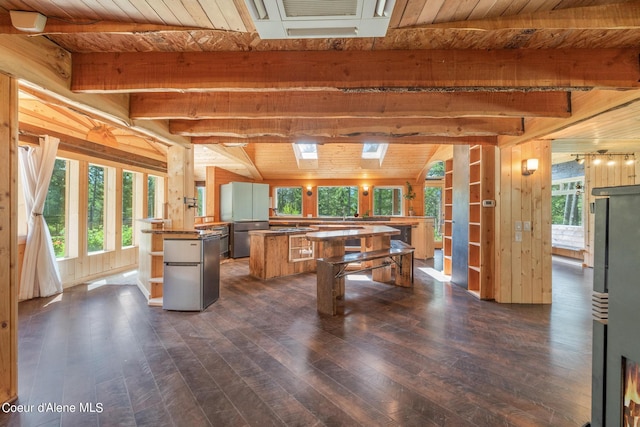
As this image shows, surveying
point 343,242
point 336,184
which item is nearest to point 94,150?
point 343,242

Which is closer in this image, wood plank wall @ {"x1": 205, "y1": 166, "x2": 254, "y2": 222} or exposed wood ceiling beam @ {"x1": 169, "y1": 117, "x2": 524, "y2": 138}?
exposed wood ceiling beam @ {"x1": 169, "y1": 117, "x2": 524, "y2": 138}

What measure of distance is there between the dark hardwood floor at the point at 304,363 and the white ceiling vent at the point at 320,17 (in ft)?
7.51

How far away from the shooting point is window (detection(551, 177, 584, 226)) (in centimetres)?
678

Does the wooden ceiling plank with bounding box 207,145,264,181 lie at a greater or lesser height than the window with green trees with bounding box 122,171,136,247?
greater

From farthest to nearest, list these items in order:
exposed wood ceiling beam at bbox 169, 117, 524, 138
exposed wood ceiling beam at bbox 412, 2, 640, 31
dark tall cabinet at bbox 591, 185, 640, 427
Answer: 1. exposed wood ceiling beam at bbox 169, 117, 524, 138
2. exposed wood ceiling beam at bbox 412, 2, 640, 31
3. dark tall cabinet at bbox 591, 185, 640, 427

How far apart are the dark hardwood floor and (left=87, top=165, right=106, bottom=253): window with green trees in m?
1.56

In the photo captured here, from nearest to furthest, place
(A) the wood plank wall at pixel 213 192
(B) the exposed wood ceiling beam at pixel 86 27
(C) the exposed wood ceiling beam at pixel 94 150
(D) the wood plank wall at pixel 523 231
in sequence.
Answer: (B) the exposed wood ceiling beam at pixel 86 27 < (D) the wood plank wall at pixel 523 231 < (C) the exposed wood ceiling beam at pixel 94 150 < (A) the wood plank wall at pixel 213 192

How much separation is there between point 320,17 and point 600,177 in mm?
7971

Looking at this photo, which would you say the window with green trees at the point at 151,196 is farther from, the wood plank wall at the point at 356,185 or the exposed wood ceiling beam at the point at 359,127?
the exposed wood ceiling beam at the point at 359,127

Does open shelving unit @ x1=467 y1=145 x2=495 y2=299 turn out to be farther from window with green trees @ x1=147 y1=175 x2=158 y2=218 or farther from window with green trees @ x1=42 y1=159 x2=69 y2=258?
window with green trees @ x1=147 y1=175 x2=158 y2=218

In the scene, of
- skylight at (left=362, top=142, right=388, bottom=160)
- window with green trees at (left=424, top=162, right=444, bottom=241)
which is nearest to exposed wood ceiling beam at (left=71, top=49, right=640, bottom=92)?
skylight at (left=362, top=142, right=388, bottom=160)

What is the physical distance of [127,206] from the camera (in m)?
5.75

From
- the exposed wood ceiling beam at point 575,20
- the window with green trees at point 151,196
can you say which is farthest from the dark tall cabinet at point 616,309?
the window with green trees at point 151,196

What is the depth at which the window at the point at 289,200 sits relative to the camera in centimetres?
905
